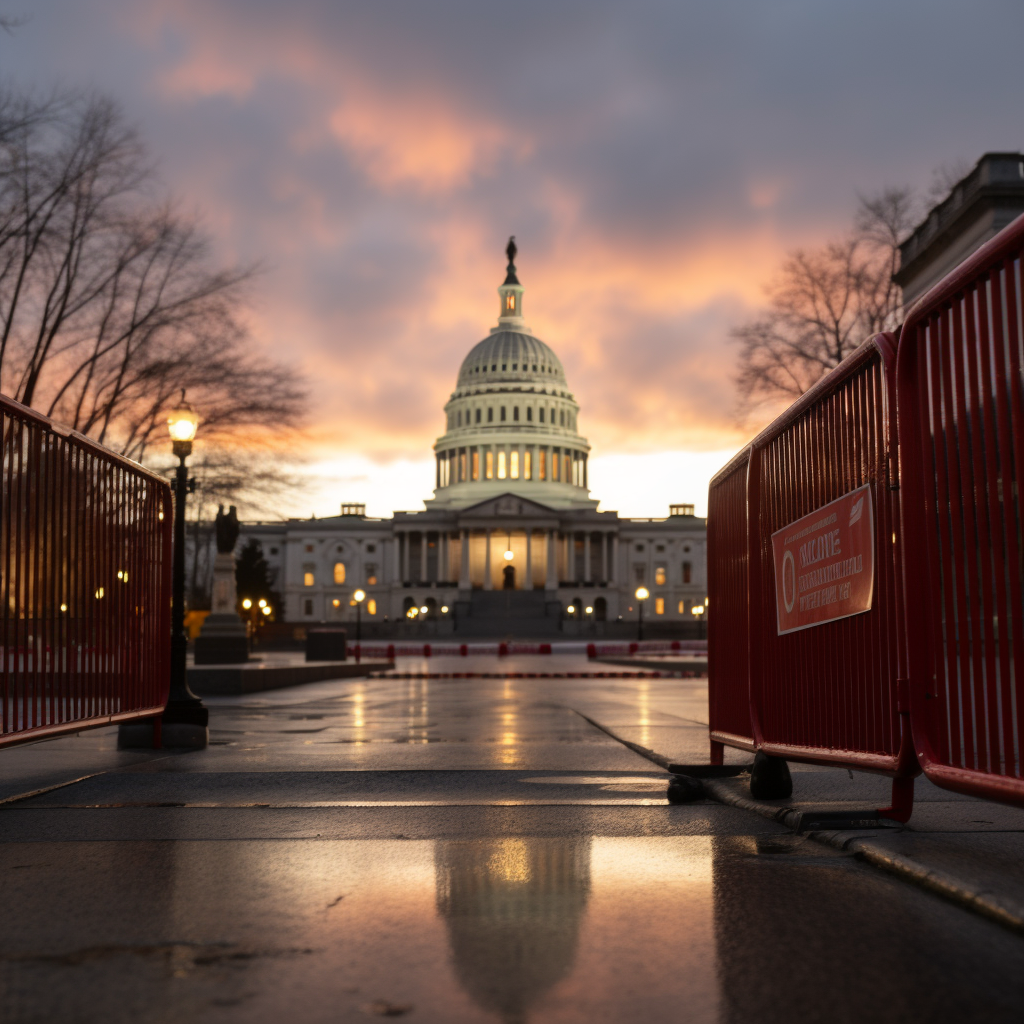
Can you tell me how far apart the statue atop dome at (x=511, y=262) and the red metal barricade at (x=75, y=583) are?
17276cm

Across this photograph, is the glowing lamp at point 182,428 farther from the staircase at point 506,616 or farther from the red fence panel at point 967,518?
the staircase at point 506,616

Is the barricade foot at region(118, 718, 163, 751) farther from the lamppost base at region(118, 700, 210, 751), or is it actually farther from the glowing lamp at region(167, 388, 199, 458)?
the glowing lamp at region(167, 388, 199, 458)

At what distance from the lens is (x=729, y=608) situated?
32.1ft

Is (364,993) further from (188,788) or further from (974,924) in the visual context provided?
(188,788)

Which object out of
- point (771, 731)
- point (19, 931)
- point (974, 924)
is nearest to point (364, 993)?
point (19, 931)

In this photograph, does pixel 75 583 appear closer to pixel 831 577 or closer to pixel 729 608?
pixel 729 608

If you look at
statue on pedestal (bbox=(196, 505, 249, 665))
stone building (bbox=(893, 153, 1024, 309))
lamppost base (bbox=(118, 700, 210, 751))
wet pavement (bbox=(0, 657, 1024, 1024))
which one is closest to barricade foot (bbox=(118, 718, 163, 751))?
lamppost base (bbox=(118, 700, 210, 751))

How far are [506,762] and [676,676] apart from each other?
26.3 metres

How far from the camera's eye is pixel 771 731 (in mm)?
8438

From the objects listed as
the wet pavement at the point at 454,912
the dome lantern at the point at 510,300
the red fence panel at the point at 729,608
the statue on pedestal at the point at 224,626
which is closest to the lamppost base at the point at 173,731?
the wet pavement at the point at 454,912

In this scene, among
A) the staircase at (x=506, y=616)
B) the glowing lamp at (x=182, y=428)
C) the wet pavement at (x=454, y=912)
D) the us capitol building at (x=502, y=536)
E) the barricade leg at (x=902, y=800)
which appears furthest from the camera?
the us capitol building at (x=502, y=536)

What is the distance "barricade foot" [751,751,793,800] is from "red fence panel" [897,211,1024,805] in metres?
2.64

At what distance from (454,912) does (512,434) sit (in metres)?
154

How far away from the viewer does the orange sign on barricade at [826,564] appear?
6.53 m
